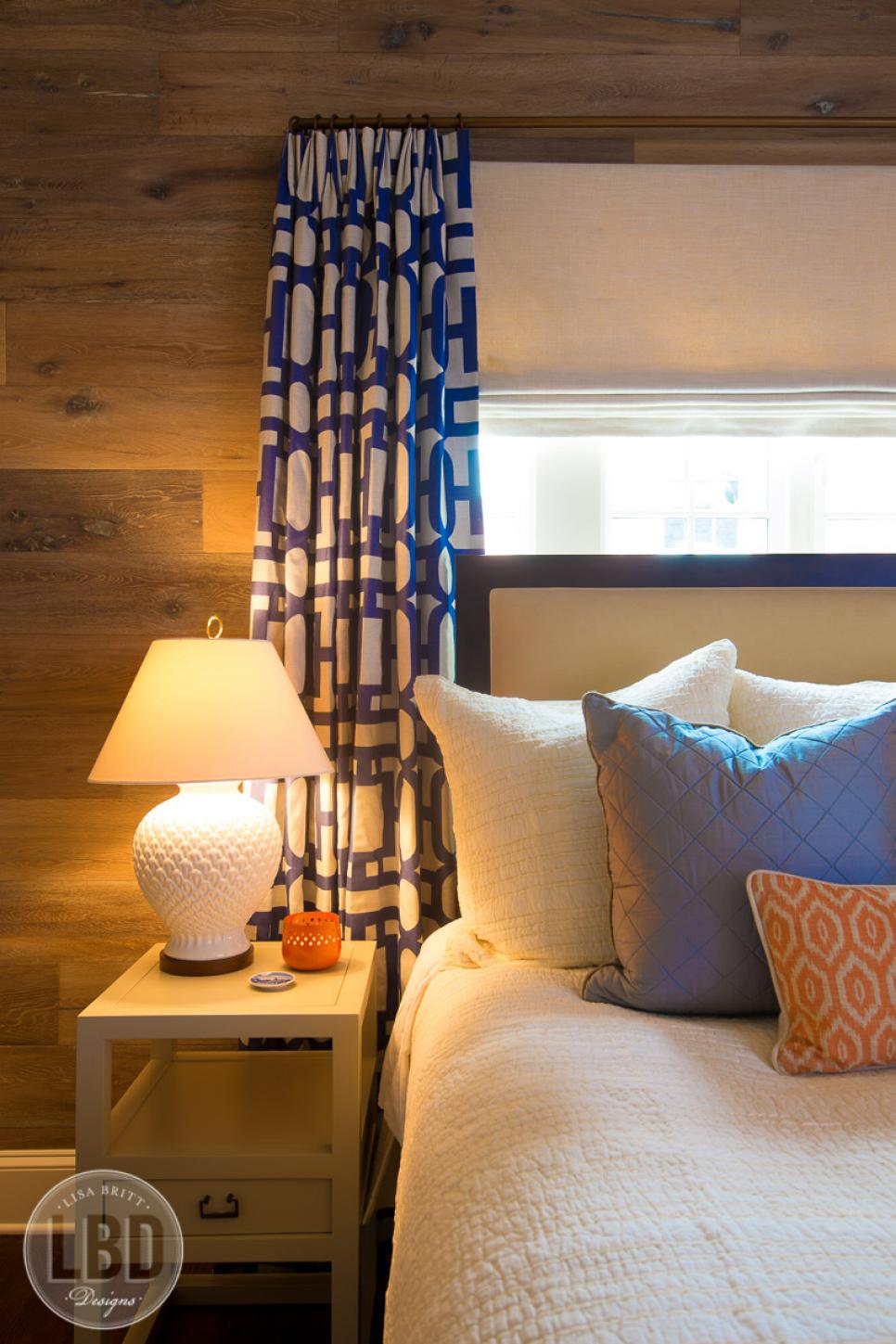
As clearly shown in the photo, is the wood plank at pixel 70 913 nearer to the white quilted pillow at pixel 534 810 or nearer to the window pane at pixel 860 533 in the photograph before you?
the white quilted pillow at pixel 534 810

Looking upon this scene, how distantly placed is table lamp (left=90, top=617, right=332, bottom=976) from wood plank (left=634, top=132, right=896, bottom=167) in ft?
4.75

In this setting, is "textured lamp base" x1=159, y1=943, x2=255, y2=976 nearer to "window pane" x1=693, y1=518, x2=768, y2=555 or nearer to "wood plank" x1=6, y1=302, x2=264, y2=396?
"wood plank" x1=6, y1=302, x2=264, y2=396

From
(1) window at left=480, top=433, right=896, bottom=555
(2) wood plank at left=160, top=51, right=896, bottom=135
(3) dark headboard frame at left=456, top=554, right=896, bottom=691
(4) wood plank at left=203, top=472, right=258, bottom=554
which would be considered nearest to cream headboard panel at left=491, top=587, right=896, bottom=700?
(3) dark headboard frame at left=456, top=554, right=896, bottom=691

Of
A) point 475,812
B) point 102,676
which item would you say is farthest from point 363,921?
point 102,676

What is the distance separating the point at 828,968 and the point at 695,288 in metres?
1.60

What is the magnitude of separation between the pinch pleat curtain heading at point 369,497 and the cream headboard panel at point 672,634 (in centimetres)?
17

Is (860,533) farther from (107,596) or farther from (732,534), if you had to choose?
(107,596)

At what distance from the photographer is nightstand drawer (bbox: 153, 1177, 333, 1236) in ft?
5.01

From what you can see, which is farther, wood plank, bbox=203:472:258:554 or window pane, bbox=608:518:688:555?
window pane, bbox=608:518:688:555

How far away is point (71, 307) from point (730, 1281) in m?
2.19

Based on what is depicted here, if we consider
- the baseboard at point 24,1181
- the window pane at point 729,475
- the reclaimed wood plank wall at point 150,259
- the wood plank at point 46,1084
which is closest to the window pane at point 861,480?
the window pane at point 729,475

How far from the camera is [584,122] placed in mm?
2123

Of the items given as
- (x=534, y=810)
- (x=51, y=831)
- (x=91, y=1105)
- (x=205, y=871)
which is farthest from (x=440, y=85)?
(x=91, y=1105)

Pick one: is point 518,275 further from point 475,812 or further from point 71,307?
point 475,812
